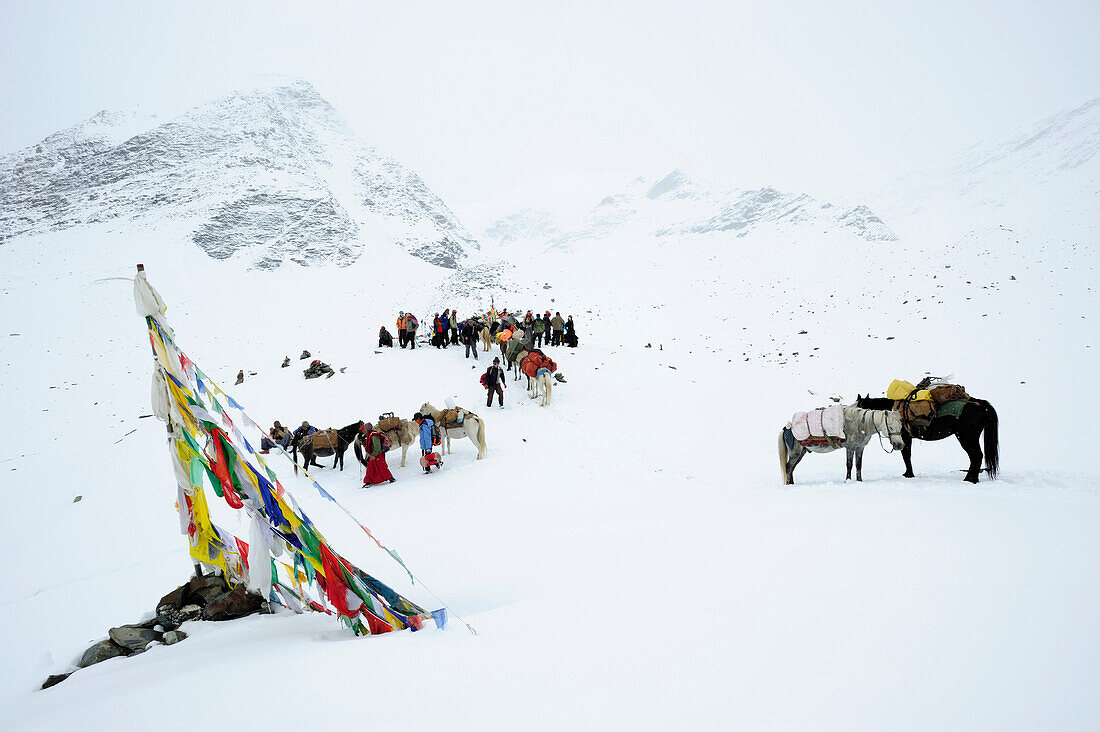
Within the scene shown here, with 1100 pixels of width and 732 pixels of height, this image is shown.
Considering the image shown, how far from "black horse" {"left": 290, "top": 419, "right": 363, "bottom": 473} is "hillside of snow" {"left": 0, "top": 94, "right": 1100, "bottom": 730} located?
1.31 feet

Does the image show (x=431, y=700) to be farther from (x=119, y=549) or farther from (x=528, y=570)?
(x=119, y=549)

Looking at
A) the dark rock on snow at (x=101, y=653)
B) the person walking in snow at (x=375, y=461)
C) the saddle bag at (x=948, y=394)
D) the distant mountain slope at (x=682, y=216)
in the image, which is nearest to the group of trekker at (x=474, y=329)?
the person walking in snow at (x=375, y=461)

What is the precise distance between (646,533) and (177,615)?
5060 millimetres

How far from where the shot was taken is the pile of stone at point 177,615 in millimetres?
4379

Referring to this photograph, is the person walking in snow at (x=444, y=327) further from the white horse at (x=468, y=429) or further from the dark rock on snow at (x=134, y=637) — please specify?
the dark rock on snow at (x=134, y=637)

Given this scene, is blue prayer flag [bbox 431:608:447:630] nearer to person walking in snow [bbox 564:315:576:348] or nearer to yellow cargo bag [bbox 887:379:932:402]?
yellow cargo bag [bbox 887:379:932:402]

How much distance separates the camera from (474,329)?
17422 millimetres

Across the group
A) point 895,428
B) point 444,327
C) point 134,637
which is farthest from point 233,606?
point 444,327

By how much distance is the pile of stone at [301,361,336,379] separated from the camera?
15.5 m

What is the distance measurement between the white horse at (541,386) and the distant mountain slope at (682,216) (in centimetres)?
3689

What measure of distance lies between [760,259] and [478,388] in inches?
1227

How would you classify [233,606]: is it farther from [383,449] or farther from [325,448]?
[325,448]

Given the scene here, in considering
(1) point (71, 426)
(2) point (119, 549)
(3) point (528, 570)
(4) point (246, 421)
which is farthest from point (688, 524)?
(1) point (71, 426)

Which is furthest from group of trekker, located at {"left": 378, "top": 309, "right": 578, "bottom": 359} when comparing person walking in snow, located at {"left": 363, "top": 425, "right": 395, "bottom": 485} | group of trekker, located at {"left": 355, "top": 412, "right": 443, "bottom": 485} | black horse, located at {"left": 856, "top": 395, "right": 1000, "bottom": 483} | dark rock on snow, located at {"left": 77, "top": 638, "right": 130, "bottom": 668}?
dark rock on snow, located at {"left": 77, "top": 638, "right": 130, "bottom": 668}
